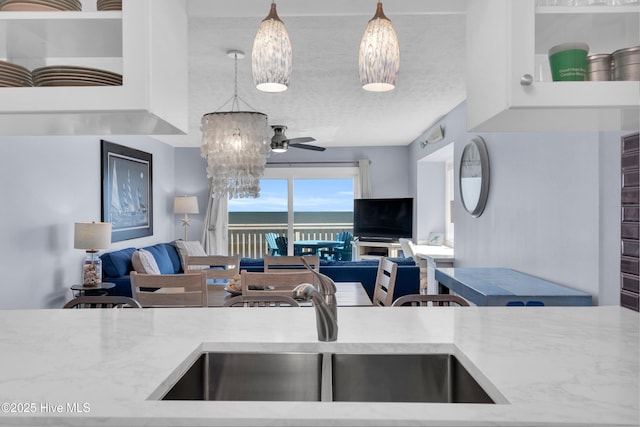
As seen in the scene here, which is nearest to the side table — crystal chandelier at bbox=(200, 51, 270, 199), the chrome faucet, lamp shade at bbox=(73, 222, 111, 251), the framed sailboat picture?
lamp shade at bbox=(73, 222, 111, 251)

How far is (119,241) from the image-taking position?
18.8 feet

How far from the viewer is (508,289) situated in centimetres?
Result: 273

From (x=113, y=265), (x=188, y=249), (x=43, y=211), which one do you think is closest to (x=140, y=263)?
(x=113, y=265)

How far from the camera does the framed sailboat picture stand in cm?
538

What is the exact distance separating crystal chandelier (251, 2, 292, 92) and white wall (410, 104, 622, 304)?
5.66 ft

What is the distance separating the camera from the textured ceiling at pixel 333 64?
74.9 inches

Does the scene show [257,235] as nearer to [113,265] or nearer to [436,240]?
Answer: [436,240]

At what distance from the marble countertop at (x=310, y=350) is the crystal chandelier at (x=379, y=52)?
2.90 ft

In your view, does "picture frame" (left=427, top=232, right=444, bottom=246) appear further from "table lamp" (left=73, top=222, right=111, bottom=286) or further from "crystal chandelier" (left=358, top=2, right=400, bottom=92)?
"crystal chandelier" (left=358, top=2, right=400, bottom=92)

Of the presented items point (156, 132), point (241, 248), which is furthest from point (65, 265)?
point (241, 248)

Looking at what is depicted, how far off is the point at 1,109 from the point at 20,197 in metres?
2.99

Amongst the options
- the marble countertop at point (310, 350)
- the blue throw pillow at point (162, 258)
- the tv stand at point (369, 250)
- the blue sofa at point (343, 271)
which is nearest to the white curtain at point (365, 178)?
the tv stand at point (369, 250)

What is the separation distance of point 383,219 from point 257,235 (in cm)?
289

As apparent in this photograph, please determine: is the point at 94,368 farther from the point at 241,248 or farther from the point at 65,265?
the point at 241,248
